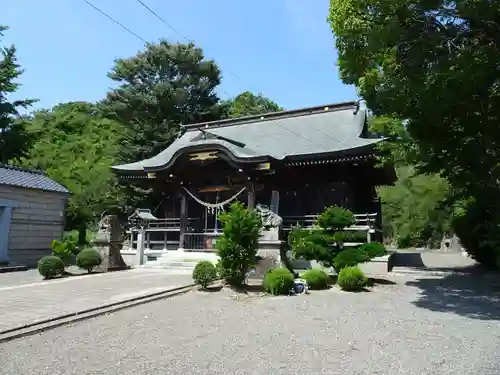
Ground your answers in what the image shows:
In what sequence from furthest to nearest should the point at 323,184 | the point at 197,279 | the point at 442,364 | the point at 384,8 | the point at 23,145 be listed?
the point at 23,145, the point at 323,184, the point at 197,279, the point at 384,8, the point at 442,364

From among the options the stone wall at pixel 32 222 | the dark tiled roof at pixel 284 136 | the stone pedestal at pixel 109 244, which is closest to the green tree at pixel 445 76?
the dark tiled roof at pixel 284 136

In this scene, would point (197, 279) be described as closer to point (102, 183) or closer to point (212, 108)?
point (102, 183)

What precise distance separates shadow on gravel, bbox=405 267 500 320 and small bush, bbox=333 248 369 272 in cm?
149

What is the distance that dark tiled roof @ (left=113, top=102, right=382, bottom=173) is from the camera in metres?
16.3

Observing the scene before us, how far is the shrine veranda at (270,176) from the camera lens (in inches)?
635

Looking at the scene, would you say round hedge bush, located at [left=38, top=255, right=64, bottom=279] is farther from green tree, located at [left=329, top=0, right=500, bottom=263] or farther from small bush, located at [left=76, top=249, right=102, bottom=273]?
green tree, located at [left=329, top=0, right=500, bottom=263]

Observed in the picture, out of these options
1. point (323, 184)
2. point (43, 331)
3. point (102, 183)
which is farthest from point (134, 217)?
point (43, 331)

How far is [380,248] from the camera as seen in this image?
35.6 feet

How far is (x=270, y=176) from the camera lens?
691 inches

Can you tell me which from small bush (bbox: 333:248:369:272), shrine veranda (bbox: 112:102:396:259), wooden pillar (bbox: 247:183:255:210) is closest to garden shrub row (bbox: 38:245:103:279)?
shrine veranda (bbox: 112:102:396:259)

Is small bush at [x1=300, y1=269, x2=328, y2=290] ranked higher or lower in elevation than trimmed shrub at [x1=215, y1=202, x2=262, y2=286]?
lower

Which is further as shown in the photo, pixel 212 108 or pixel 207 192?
pixel 212 108

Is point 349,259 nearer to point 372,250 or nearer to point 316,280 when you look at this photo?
point 372,250

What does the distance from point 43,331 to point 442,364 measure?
5.52 m
